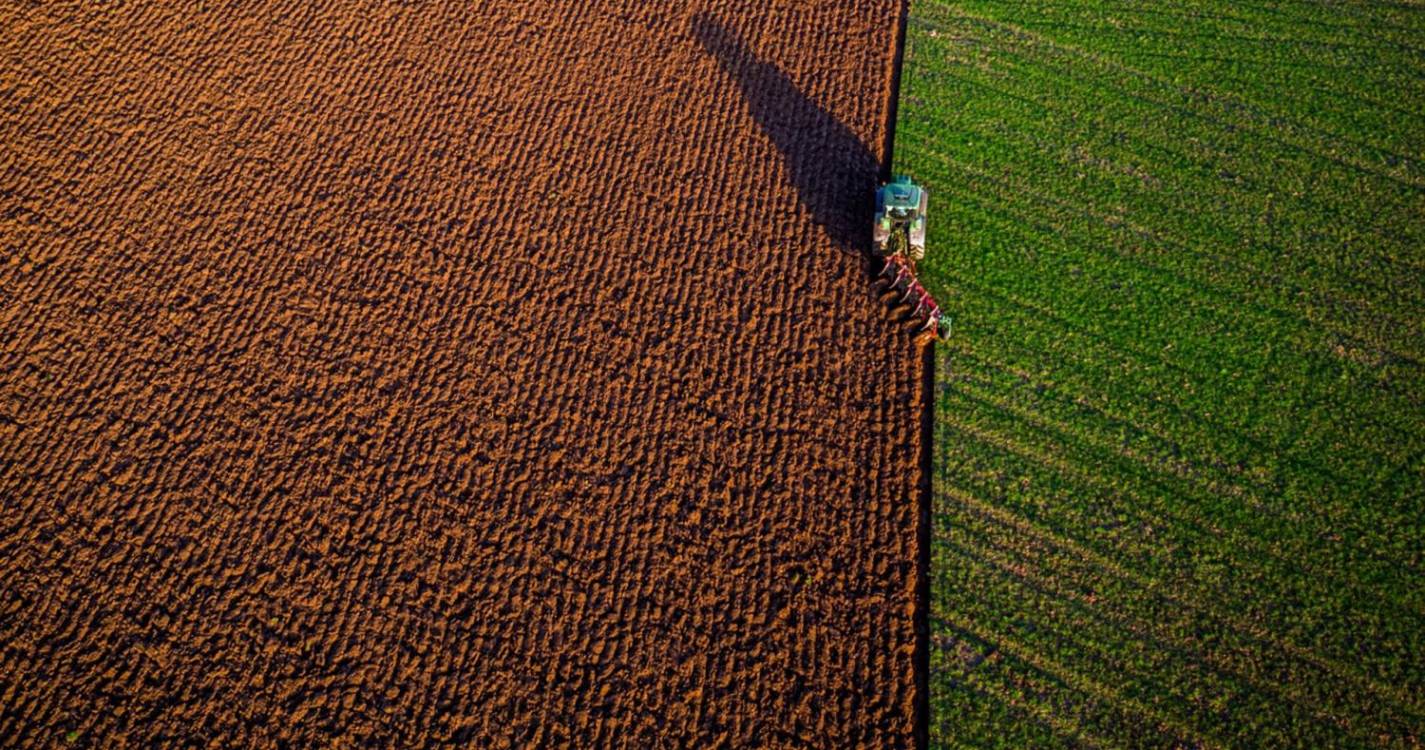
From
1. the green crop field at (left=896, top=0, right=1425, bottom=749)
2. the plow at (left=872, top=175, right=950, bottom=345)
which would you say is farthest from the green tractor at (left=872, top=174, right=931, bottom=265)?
the green crop field at (left=896, top=0, right=1425, bottom=749)

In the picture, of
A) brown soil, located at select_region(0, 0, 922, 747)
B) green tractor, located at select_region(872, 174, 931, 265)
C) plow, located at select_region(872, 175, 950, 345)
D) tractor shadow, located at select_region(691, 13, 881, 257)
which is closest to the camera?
brown soil, located at select_region(0, 0, 922, 747)

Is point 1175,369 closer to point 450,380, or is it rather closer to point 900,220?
point 900,220

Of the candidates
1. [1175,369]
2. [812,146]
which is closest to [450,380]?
[812,146]

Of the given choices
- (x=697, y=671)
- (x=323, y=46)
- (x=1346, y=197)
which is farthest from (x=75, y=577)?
(x=1346, y=197)

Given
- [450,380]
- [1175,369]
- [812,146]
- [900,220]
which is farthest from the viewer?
[812,146]

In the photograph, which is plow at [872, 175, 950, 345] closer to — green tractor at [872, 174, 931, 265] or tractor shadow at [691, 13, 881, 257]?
green tractor at [872, 174, 931, 265]

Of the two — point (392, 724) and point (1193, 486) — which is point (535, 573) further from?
point (1193, 486)
